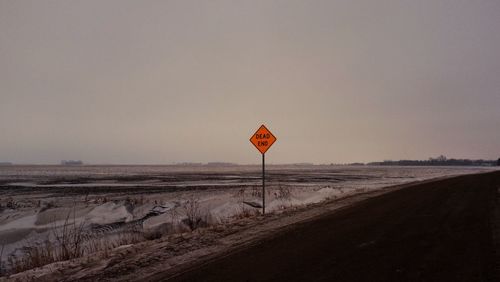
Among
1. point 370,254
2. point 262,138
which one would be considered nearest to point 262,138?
point 262,138

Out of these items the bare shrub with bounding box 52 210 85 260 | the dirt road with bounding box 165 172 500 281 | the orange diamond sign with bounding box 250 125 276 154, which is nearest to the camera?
the dirt road with bounding box 165 172 500 281

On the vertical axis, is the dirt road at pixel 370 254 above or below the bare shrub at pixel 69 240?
above

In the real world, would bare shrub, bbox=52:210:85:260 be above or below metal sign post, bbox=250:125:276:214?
below

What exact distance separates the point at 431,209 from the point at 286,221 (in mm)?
5558

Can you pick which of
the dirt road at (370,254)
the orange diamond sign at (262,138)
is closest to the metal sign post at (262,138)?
the orange diamond sign at (262,138)

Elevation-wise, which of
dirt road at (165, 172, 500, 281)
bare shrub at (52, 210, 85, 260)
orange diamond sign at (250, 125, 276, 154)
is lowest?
bare shrub at (52, 210, 85, 260)

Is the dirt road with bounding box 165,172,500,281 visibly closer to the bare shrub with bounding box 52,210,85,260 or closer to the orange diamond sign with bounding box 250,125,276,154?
the bare shrub with bounding box 52,210,85,260

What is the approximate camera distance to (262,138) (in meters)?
15.9

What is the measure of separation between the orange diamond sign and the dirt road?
490 centimetres

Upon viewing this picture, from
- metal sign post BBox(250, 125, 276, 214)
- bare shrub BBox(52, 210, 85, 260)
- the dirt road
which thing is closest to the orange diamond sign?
metal sign post BBox(250, 125, 276, 214)

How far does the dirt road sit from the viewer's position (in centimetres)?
602

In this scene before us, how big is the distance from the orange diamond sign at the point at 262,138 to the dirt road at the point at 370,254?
490cm

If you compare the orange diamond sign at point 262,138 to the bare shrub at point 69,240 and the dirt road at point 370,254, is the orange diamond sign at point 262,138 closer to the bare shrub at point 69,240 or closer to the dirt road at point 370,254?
the dirt road at point 370,254

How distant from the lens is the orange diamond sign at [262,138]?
621 inches
